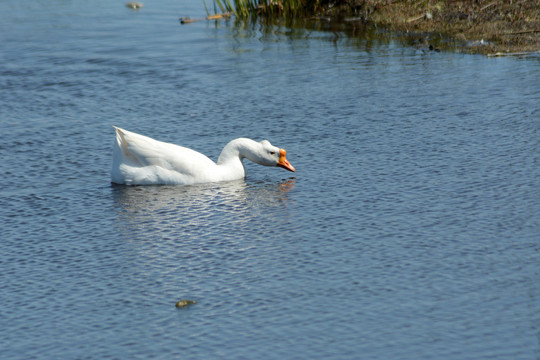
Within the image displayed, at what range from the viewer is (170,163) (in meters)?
10.8

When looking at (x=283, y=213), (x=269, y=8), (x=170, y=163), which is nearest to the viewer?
(x=283, y=213)

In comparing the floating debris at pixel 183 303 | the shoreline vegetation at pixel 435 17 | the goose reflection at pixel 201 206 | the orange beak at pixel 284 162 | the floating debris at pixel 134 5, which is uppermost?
the floating debris at pixel 134 5

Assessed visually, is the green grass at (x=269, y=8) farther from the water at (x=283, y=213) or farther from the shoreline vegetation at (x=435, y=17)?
the water at (x=283, y=213)

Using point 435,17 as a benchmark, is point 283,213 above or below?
below

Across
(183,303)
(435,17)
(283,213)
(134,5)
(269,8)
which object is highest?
(134,5)

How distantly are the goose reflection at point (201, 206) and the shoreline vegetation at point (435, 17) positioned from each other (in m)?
7.78

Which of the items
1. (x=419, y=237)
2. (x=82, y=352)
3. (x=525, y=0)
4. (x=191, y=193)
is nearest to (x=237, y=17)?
(x=525, y=0)

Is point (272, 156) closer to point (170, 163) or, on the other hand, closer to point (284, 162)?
point (284, 162)

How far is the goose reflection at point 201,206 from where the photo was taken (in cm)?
931

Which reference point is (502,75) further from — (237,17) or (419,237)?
(237,17)

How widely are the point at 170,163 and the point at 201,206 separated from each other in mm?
1125

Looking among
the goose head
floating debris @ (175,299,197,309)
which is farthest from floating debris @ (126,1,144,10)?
floating debris @ (175,299,197,309)

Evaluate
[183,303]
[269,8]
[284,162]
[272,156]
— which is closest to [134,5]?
[269,8]

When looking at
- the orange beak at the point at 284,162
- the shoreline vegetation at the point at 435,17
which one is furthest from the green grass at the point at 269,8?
the orange beak at the point at 284,162
